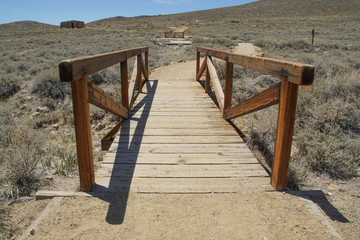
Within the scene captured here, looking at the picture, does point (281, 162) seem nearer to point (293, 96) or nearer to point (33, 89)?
point (293, 96)

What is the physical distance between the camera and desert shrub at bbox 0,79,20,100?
8.36m

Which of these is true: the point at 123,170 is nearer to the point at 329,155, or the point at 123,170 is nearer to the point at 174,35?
the point at 329,155

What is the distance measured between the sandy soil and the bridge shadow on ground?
1 cm

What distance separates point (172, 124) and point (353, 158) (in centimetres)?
248

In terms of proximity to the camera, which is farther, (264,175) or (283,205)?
(264,175)

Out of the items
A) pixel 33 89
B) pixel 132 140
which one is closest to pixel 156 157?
pixel 132 140

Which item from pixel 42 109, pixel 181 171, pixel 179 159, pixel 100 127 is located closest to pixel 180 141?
pixel 179 159

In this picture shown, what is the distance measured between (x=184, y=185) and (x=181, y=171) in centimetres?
29

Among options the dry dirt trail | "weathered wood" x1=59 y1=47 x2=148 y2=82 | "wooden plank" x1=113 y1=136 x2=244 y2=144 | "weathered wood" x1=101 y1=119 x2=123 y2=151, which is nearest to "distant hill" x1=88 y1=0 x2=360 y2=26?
"wooden plank" x1=113 y1=136 x2=244 y2=144

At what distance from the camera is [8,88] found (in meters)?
8.49

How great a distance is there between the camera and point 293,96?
2.15 meters

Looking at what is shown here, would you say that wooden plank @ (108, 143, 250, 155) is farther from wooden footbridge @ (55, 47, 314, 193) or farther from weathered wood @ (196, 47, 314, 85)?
weathered wood @ (196, 47, 314, 85)

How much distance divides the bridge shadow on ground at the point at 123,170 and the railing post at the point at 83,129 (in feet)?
0.50

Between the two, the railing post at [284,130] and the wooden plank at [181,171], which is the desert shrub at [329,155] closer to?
the wooden plank at [181,171]
